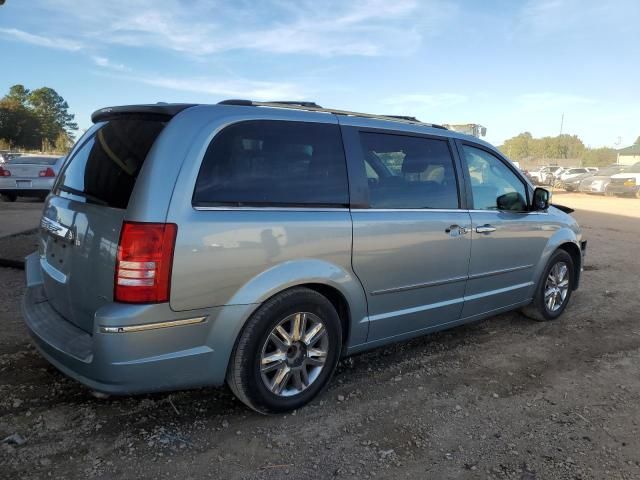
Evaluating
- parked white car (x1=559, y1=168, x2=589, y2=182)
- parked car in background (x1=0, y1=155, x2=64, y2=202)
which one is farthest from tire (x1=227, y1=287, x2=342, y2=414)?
parked white car (x1=559, y1=168, x2=589, y2=182)

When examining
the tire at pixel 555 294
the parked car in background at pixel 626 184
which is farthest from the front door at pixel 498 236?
the parked car in background at pixel 626 184

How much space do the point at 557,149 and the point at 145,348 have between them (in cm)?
10461

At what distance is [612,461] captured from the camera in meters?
2.67

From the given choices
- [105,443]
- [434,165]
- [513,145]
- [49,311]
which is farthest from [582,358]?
[513,145]

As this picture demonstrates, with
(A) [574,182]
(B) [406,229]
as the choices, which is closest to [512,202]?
(B) [406,229]

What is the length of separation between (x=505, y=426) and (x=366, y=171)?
70.1 inches

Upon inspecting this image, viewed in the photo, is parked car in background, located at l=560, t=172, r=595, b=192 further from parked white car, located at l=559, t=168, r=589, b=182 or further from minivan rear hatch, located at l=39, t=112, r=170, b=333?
minivan rear hatch, located at l=39, t=112, r=170, b=333

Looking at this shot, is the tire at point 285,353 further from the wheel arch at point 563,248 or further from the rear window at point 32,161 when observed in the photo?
the rear window at point 32,161

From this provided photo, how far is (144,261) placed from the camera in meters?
2.43

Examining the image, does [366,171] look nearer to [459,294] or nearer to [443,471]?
[459,294]

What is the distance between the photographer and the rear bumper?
8.01 feet

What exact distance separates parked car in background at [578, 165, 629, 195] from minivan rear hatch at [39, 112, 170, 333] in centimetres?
2891

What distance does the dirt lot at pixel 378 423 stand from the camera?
2547 mm

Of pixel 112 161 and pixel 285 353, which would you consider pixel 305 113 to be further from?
pixel 285 353
